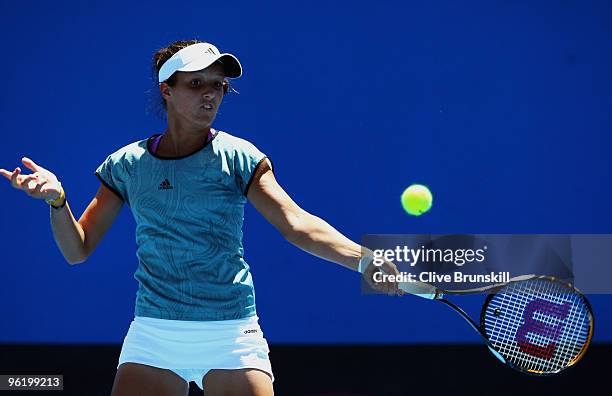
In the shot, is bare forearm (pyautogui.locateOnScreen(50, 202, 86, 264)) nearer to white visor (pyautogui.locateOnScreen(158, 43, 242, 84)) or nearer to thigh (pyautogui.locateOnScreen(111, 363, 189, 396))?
thigh (pyautogui.locateOnScreen(111, 363, 189, 396))

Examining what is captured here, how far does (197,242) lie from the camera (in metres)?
2.55

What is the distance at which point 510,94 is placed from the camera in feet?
17.5

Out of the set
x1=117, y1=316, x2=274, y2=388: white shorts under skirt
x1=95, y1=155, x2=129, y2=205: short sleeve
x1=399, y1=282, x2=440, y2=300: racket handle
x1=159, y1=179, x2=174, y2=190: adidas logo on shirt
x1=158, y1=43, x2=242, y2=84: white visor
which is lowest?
x1=117, y1=316, x2=274, y2=388: white shorts under skirt

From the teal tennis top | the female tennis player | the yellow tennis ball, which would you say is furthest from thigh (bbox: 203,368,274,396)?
the yellow tennis ball

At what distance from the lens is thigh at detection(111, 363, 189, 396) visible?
2469 mm

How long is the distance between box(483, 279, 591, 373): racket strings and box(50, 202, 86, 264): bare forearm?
4.70 feet

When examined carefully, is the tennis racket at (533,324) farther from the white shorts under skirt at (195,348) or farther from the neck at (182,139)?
the neck at (182,139)

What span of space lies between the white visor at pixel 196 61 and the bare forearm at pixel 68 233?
481mm

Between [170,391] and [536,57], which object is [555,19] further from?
[170,391]

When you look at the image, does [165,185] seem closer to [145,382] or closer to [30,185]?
[30,185]

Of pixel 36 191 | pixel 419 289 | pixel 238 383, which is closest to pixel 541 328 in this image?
pixel 419 289

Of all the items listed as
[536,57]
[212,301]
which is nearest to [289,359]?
[536,57]

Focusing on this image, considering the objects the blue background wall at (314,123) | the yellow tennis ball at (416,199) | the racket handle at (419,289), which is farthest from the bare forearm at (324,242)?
the yellow tennis ball at (416,199)

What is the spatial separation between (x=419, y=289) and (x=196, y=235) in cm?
66
